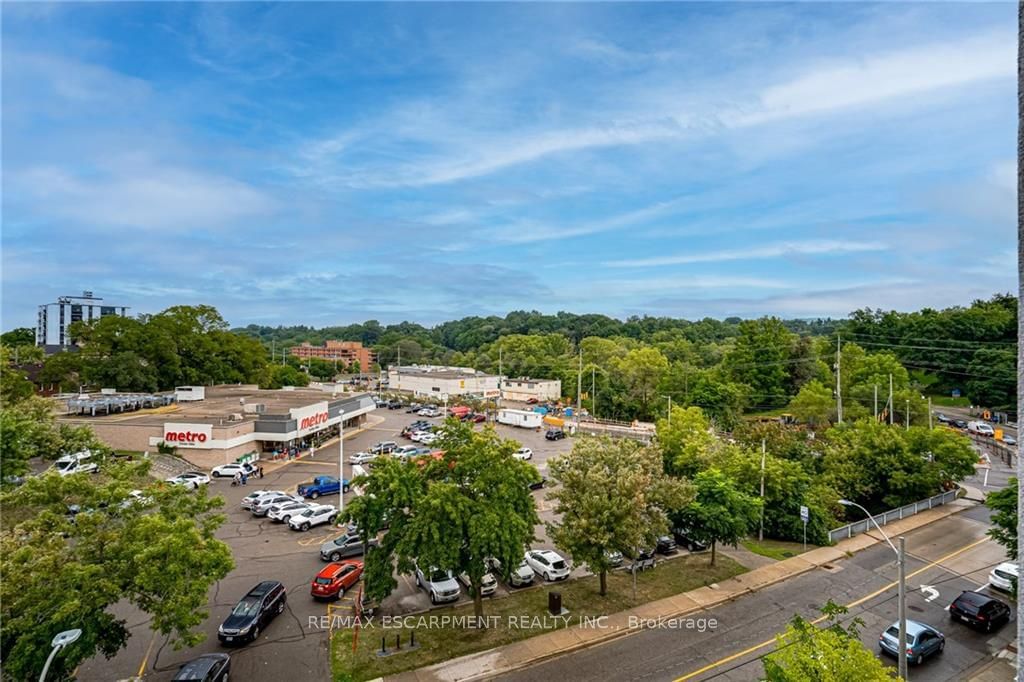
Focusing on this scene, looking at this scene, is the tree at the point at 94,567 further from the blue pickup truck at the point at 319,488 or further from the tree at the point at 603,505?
the blue pickup truck at the point at 319,488

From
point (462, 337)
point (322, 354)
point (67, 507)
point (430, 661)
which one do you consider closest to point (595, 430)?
point (430, 661)

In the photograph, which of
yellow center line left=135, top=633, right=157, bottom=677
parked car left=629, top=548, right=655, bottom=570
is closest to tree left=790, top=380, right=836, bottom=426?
parked car left=629, top=548, right=655, bottom=570

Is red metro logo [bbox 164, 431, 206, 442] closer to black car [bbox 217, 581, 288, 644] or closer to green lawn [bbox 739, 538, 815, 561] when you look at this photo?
black car [bbox 217, 581, 288, 644]

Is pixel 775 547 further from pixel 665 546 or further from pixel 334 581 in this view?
pixel 334 581

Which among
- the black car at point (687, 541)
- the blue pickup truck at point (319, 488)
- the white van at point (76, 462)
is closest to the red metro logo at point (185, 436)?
the white van at point (76, 462)

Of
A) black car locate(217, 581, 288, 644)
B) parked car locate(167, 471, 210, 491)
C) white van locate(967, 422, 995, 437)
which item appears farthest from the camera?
white van locate(967, 422, 995, 437)

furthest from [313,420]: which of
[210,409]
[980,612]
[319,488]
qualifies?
[980,612]

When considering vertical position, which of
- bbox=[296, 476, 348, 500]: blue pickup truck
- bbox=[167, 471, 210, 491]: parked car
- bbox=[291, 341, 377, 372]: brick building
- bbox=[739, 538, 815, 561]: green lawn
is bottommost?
bbox=[739, 538, 815, 561]: green lawn
